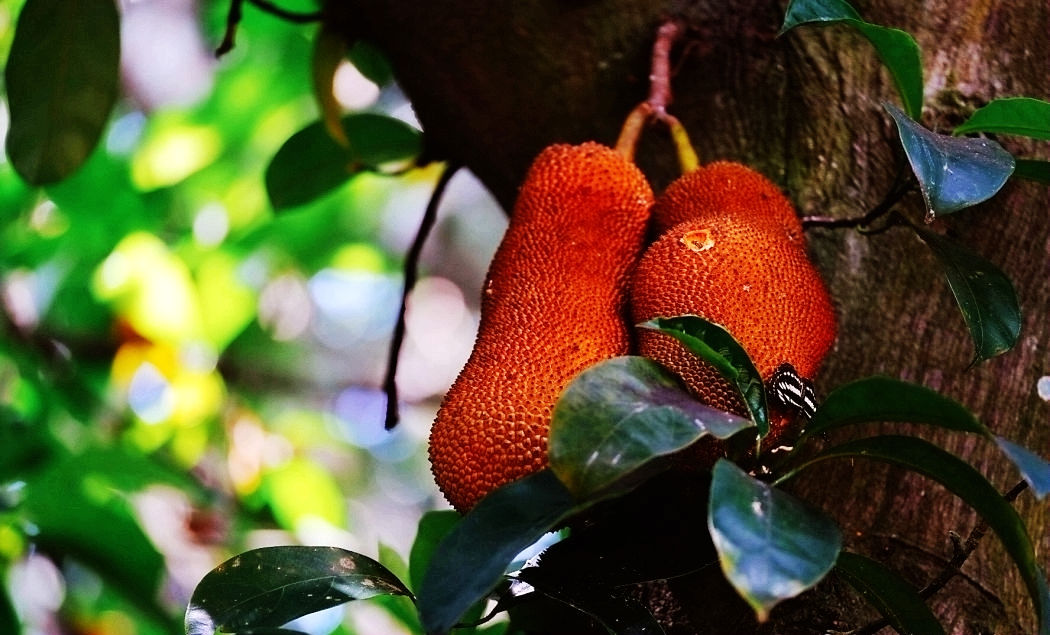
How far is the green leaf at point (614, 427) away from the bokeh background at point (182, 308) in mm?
1056

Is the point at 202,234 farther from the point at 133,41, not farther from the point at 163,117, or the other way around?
the point at 133,41

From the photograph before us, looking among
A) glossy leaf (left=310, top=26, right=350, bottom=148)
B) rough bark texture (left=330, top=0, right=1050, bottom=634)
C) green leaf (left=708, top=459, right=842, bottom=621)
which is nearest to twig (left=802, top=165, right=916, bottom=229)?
rough bark texture (left=330, top=0, right=1050, bottom=634)

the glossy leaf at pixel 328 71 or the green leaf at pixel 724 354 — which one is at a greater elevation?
the green leaf at pixel 724 354

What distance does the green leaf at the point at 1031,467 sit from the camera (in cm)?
53

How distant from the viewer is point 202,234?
2.52 metres

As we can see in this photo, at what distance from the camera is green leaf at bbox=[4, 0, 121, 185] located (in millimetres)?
1247

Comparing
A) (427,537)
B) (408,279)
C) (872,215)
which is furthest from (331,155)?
(872,215)

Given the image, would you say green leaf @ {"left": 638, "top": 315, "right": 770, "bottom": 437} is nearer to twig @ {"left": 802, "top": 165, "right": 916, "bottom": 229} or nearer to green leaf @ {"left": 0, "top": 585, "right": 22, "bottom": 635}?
twig @ {"left": 802, "top": 165, "right": 916, "bottom": 229}

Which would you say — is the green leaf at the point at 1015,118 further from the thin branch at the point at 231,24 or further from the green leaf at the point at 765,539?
the thin branch at the point at 231,24

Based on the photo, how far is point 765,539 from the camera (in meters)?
0.53

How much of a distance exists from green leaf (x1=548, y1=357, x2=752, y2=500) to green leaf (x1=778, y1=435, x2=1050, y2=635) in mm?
110

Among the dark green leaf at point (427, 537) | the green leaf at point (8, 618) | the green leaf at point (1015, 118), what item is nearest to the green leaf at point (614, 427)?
the green leaf at point (1015, 118)

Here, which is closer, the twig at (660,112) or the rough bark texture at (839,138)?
the rough bark texture at (839,138)

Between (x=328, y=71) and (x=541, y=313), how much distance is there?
709 millimetres
